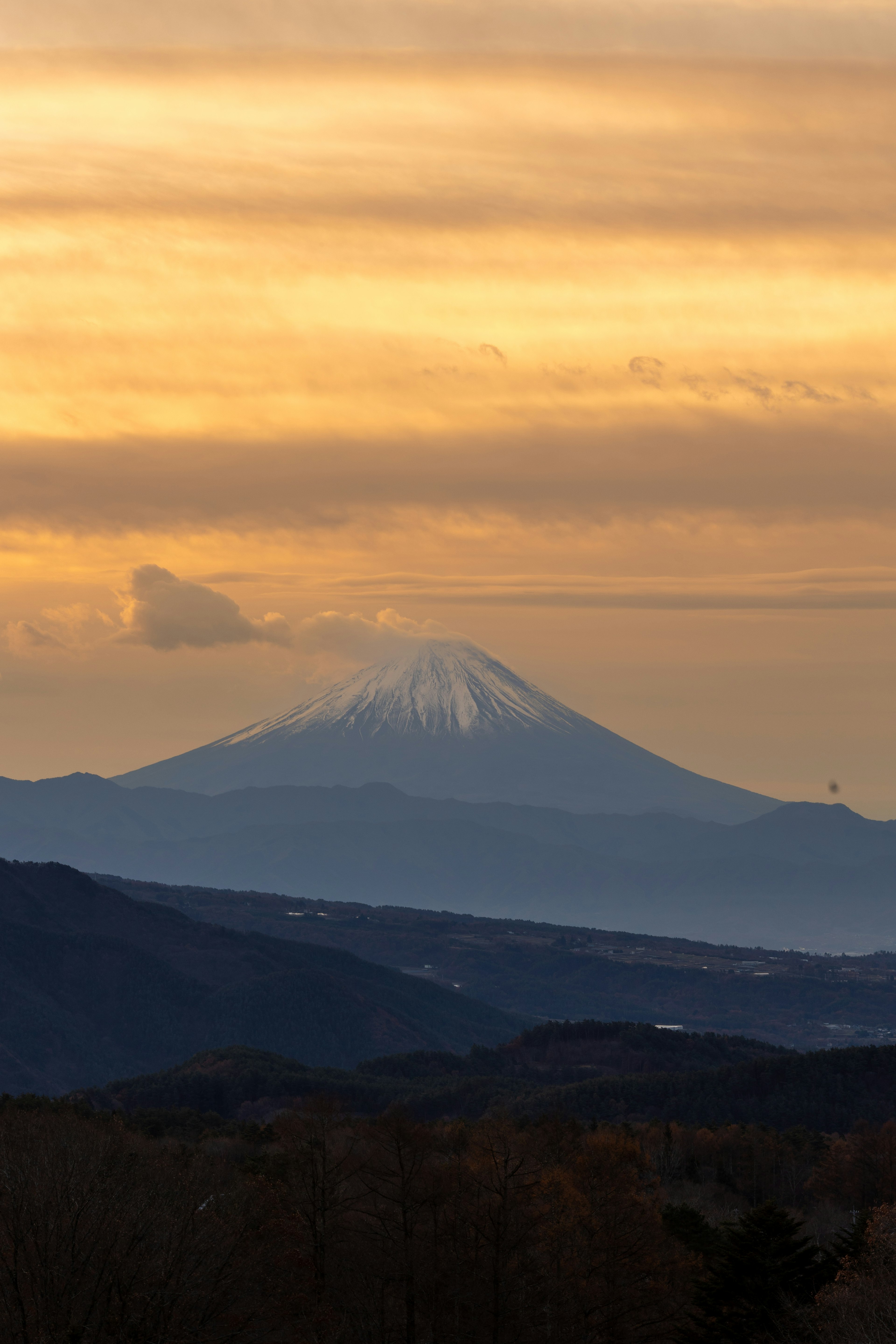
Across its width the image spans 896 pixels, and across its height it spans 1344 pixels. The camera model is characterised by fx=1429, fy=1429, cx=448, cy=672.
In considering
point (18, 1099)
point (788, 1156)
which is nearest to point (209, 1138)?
point (18, 1099)

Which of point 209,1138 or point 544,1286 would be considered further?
point 209,1138

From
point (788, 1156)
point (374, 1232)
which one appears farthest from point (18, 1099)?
point (374, 1232)

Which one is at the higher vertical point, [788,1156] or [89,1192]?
[89,1192]

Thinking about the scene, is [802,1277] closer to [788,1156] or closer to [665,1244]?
[665,1244]

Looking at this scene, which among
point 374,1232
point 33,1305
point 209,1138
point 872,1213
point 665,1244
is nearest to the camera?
point 33,1305

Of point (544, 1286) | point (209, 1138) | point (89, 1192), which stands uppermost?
point (89, 1192)

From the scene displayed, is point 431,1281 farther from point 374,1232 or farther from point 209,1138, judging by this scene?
point 209,1138

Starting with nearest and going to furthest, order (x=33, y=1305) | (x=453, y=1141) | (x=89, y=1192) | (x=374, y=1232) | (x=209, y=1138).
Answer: (x=33, y=1305) < (x=89, y=1192) < (x=374, y=1232) < (x=453, y=1141) < (x=209, y=1138)
